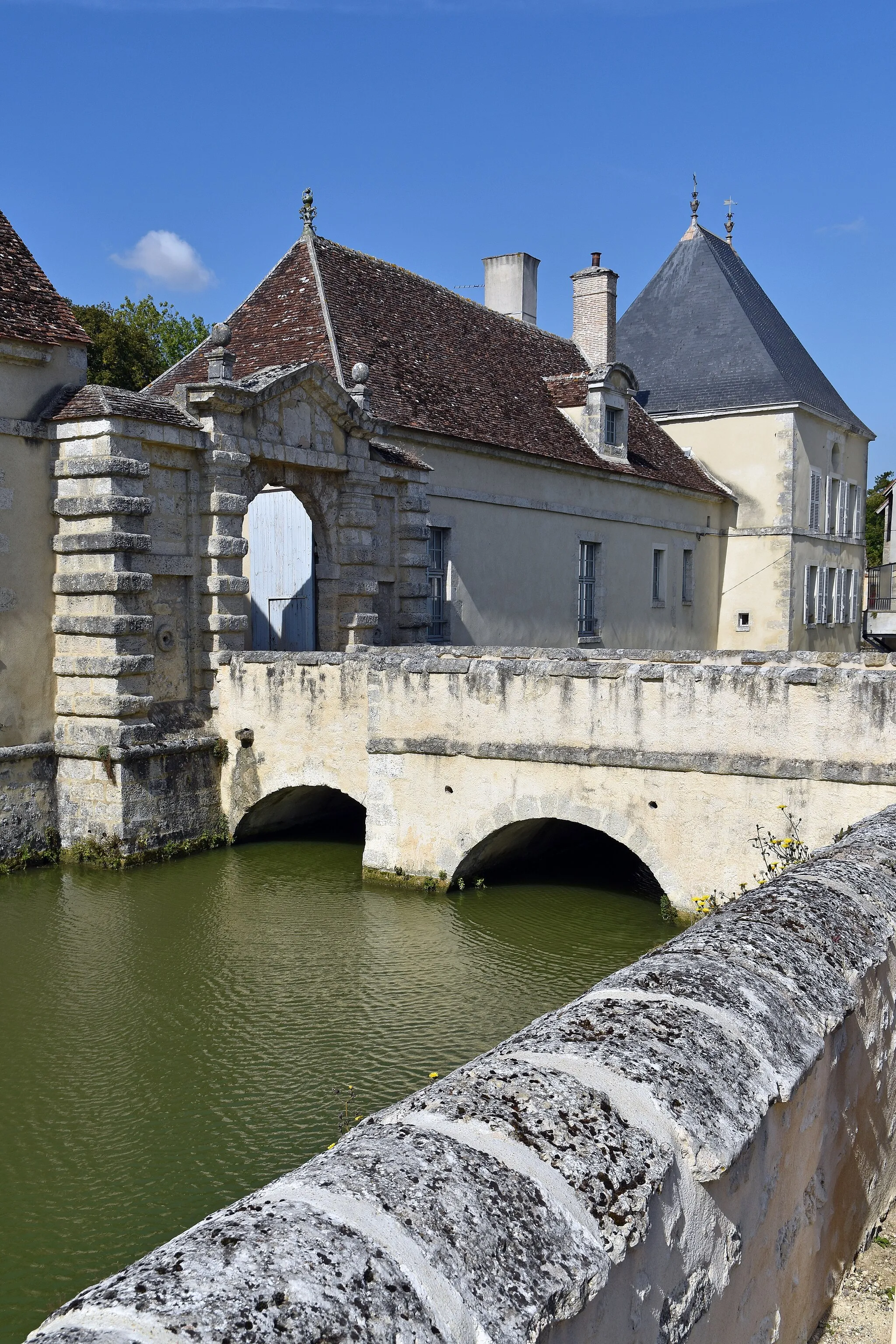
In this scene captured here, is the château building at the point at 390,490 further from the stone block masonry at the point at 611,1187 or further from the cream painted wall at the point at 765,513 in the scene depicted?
the stone block masonry at the point at 611,1187

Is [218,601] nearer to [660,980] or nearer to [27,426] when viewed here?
[27,426]

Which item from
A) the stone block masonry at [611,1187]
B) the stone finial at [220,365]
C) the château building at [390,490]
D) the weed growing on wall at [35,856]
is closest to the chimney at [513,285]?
the château building at [390,490]

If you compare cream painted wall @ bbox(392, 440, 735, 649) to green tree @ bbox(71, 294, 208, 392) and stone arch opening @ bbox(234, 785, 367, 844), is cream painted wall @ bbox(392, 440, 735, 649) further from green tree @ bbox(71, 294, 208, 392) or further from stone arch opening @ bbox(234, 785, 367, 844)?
green tree @ bbox(71, 294, 208, 392)

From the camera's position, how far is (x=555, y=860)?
38.8 feet

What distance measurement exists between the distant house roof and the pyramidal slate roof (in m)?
4.38

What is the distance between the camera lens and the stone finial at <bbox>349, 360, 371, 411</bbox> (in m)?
13.5

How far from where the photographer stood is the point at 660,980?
2205mm

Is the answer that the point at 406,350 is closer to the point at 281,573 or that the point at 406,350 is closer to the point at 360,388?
the point at 360,388

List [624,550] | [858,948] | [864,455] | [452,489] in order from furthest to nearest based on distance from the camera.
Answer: [864,455] < [624,550] < [452,489] < [858,948]

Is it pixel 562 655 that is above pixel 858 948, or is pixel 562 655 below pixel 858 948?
above

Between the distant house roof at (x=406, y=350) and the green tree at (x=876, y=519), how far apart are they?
2212 centimetres

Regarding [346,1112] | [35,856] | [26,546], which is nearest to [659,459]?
[26,546]

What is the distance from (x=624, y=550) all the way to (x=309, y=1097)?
593 inches

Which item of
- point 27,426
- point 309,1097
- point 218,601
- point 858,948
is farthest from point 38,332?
point 858,948
